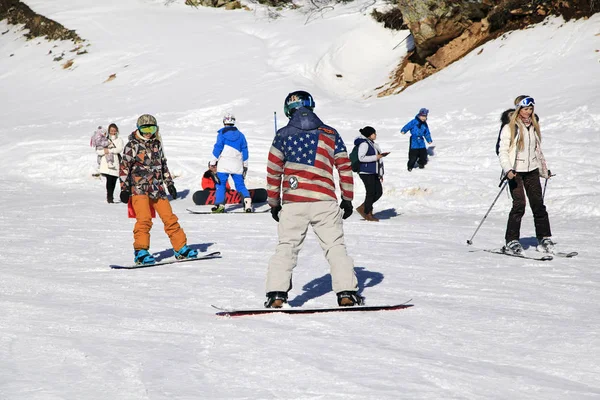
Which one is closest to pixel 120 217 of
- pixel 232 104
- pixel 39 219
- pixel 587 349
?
pixel 39 219

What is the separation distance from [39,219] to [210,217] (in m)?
2.93

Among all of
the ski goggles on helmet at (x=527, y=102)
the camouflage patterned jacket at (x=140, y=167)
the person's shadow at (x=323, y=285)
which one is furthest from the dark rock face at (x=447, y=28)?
the person's shadow at (x=323, y=285)

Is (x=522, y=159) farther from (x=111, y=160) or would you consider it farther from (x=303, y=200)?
(x=111, y=160)

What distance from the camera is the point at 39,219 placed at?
13.7 metres

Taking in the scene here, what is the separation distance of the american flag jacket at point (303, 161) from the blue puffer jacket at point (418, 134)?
12.0 m

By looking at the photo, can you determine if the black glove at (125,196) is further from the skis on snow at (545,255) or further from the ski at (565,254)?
the ski at (565,254)

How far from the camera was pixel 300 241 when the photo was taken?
651 cm

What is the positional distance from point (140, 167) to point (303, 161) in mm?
3119

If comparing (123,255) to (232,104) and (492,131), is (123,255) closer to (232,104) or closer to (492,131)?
(492,131)

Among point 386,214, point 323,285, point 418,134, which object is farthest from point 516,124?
point 418,134

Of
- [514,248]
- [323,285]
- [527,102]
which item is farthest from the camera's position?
Result: [514,248]

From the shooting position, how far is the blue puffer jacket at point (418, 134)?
18.3m

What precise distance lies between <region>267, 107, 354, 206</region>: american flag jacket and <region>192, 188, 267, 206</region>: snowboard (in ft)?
32.4

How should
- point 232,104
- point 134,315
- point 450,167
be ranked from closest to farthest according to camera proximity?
point 134,315, point 450,167, point 232,104
